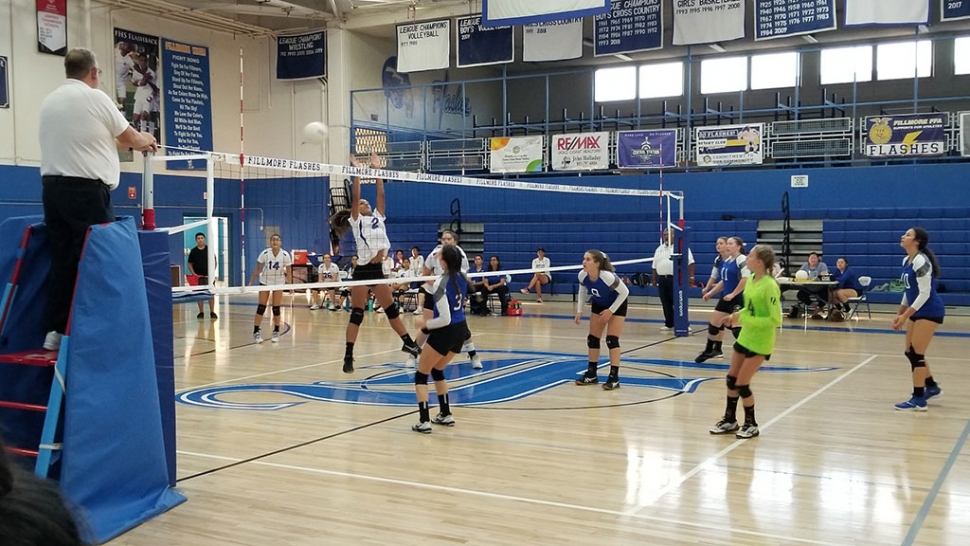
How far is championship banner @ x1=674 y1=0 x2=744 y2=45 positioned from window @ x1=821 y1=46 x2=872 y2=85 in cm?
A: 663

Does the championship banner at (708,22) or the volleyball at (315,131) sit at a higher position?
the championship banner at (708,22)

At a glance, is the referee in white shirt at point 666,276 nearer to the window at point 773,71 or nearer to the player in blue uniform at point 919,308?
the player in blue uniform at point 919,308

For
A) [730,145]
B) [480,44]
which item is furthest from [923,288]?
[480,44]

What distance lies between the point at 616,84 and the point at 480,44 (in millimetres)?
6732

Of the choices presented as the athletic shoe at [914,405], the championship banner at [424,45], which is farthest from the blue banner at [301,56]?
the athletic shoe at [914,405]

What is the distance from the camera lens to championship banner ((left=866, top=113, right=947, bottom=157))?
1730 centimetres

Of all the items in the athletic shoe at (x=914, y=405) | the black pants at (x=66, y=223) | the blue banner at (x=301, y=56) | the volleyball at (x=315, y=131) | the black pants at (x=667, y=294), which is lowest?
the athletic shoe at (x=914, y=405)

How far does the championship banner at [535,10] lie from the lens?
1386 centimetres

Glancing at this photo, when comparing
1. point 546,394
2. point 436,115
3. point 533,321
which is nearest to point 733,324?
point 546,394

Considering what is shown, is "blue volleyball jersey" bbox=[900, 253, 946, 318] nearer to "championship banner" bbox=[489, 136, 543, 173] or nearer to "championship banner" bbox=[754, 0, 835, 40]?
"championship banner" bbox=[754, 0, 835, 40]

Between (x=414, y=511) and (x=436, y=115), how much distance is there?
73.2 feet

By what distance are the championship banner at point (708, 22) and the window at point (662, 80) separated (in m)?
6.13

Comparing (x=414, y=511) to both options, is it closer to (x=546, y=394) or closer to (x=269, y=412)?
(x=269, y=412)

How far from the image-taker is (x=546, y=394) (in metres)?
9.02
